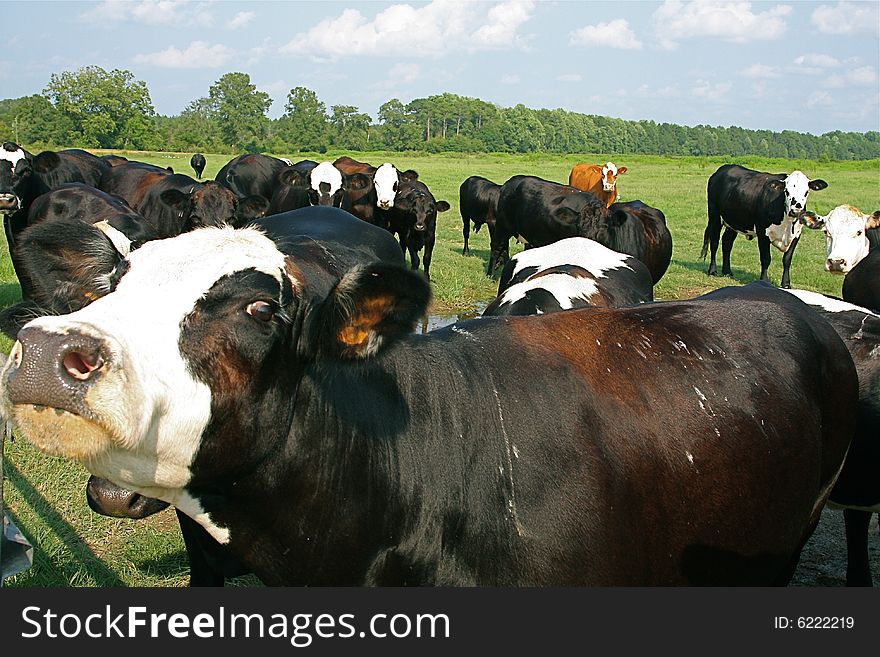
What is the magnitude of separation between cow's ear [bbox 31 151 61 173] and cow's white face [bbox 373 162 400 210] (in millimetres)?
5175

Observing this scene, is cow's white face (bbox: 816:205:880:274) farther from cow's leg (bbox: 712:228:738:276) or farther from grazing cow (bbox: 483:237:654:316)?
cow's leg (bbox: 712:228:738:276)

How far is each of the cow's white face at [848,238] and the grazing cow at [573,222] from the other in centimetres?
209

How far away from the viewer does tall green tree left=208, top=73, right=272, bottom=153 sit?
82062 millimetres

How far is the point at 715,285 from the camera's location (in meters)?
14.2

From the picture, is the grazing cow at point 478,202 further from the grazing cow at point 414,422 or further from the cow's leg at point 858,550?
the grazing cow at point 414,422

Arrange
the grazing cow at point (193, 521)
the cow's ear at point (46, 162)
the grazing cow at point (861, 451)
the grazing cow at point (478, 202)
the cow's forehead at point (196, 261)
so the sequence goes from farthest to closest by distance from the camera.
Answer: the grazing cow at point (478, 202)
the cow's ear at point (46, 162)
the grazing cow at point (861, 451)
the grazing cow at point (193, 521)
the cow's forehead at point (196, 261)

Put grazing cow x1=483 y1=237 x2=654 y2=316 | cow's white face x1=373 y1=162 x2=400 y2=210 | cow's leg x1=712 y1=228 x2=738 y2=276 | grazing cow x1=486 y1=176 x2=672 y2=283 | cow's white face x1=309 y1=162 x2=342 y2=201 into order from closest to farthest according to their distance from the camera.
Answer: grazing cow x1=483 y1=237 x2=654 y2=316 < grazing cow x1=486 y1=176 x2=672 y2=283 < cow's white face x1=309 y1=162 x2=342 y2=201 < cow's white face x1=373 y1=162 x2=400 y2=210 < cow's leg x1=712 y1=228 x2=738 y2=276

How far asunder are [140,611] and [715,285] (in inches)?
509

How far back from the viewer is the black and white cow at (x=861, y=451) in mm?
4125

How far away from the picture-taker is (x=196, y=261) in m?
2.17

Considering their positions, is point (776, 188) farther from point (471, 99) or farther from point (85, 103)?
point (471, 99)

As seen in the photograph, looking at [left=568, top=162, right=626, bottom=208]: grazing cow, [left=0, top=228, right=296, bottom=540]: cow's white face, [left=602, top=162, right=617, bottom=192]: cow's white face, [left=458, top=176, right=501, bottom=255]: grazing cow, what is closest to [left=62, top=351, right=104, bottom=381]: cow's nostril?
[left=0, top=228, right=296, bottom=540]: cow's white face

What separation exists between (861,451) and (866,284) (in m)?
3.13

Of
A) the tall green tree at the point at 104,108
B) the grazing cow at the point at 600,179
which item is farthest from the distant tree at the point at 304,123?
the grazing cow at the point at 600,179
